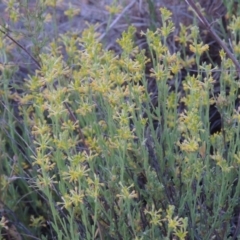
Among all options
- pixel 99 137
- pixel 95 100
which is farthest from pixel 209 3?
pixel 99 137

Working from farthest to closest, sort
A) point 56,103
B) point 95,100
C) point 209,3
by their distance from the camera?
point 209,3
point 95,100
point 56,103

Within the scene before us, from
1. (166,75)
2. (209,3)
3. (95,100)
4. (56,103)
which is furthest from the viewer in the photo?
(209,3)

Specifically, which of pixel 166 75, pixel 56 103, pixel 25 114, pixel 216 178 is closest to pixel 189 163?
pixel 216 178

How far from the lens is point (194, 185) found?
2.43m

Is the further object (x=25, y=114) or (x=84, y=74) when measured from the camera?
(x=25, y=114)

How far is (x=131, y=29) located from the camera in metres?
2.38

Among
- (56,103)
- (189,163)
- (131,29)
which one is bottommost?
(189,163)

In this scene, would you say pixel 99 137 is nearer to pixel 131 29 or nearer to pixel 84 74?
pixel 84 74

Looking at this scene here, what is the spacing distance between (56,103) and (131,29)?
43cm

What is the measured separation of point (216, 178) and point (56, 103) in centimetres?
63

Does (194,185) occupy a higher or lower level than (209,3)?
lower

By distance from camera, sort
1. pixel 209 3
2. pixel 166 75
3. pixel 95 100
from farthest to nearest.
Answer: pixel 209 3, pixel 95 100, pixel 166 75

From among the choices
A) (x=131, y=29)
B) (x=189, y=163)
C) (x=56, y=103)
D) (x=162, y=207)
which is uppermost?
(x=131, y=29)

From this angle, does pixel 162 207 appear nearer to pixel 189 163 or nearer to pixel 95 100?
pixel 189 163
